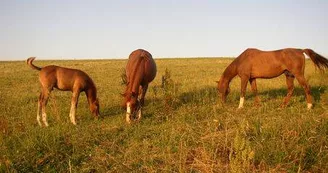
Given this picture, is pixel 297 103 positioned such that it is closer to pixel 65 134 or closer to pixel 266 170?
pixel 266 170

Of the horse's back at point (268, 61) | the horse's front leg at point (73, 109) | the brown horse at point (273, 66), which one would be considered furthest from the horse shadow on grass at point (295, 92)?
the horse's front leg at point (73, 109)

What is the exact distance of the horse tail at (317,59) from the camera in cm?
1059

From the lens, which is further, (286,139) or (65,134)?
(65,134)

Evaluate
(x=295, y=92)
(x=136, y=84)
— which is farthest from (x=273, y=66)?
(x=136, y=84)

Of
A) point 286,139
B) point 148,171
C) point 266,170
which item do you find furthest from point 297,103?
point 148,171

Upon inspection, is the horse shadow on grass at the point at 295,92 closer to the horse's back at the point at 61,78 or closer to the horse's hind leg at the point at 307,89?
the horse's hind leg at the point at 307,89

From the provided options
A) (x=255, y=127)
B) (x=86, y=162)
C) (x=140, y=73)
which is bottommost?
(x=86, y=162)

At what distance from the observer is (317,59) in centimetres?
1068

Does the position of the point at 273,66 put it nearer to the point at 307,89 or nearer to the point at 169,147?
the point at 307,89

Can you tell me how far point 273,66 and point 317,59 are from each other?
153 centimetres

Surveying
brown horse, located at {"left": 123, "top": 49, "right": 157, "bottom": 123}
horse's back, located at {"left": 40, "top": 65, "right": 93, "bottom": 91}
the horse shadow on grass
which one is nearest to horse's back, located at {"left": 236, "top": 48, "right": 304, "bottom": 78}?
the horse shadow on grass

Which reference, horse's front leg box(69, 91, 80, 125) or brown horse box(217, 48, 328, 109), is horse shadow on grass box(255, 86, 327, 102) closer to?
brown horse box(217, 48, 328, 109)

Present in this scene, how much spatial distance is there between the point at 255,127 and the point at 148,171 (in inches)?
93.3

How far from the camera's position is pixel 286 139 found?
5.27 metres
